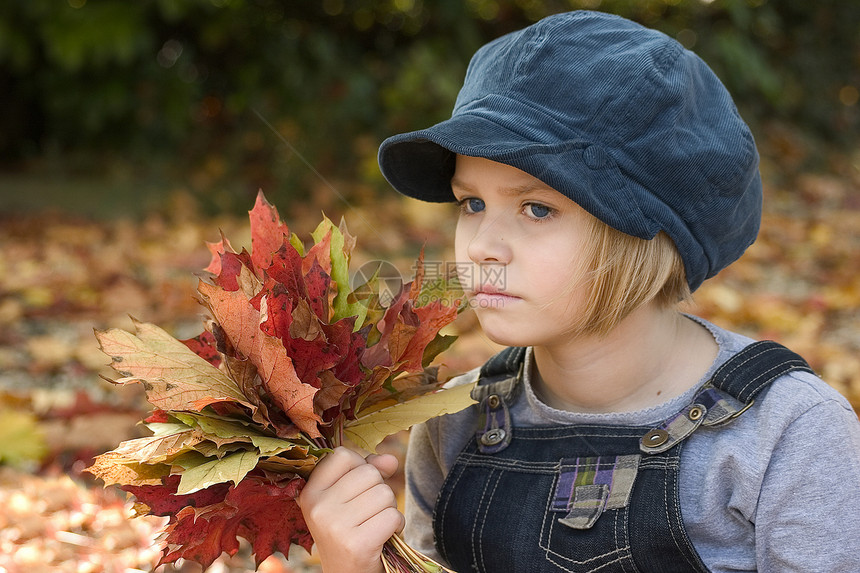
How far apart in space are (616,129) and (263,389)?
603mm

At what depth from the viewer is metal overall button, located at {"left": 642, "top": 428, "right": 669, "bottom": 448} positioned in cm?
123

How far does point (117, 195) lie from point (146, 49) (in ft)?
3.04

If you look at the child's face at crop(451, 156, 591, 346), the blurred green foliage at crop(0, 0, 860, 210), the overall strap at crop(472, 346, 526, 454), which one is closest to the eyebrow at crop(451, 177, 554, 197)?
the child's face at crop(451, 156, 591, 346)

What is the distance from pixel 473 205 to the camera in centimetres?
134

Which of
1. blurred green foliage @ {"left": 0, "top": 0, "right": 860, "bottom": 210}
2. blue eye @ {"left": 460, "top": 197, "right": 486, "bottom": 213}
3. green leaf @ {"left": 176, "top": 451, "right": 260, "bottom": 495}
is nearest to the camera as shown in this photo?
green leaf @ {"left": 176, "top": 451, "right": 260, "bottom": 495}

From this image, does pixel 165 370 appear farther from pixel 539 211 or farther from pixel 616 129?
pixel 616 129

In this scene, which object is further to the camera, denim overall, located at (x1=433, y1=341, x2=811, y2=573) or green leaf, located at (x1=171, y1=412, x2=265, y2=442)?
denim overall, located at (x1=433, y1=341, x2=811, y2=573)

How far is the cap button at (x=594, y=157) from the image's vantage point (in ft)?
3.72

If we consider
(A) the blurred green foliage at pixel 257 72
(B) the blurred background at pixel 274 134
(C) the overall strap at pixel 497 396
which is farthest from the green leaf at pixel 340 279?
(A) the blurred green foliage at pixel 257 72

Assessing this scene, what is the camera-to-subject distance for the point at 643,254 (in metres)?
1.24

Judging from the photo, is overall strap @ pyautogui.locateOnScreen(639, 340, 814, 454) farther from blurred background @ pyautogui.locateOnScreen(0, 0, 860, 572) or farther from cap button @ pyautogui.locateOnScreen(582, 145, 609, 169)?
blurred background @ pyautogui.locateOnScreen(0, 0, 860, 572)

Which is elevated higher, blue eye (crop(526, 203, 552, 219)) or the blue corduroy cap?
the blue corduroy cap

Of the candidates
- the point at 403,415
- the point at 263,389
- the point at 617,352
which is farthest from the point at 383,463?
the point at 617,352

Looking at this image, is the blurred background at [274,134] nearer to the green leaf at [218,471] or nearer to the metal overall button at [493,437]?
the metal overall button at [493,437]
